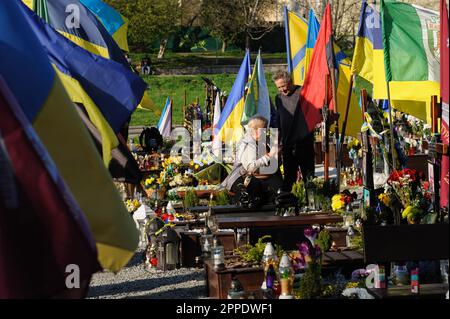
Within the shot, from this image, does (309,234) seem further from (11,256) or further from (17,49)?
(11,256)

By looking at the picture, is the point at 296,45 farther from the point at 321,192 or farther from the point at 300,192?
the point at 321,192

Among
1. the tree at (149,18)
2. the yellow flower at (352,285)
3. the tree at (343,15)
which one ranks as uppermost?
the tree at (149,18)

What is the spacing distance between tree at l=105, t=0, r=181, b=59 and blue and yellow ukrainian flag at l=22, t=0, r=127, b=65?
4776 cm

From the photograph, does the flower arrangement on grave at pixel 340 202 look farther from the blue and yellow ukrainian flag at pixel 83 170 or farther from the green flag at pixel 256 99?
the blue and yellow ukrainian flag at pixel 83 170

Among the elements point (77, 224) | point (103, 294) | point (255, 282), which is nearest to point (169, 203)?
point (103, 294)

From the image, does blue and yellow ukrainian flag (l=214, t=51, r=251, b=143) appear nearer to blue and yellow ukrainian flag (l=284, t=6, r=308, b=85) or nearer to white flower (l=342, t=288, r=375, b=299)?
blue and yellow ukrainian flag (l=284, t=6, r=308, b=85)

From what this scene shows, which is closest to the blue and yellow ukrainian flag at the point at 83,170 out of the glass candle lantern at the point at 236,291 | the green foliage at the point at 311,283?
the glass candle lantern at the point at 236,291

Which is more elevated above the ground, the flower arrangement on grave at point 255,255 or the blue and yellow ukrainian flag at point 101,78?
the blue and yellow ukrainian flag at point 101,78

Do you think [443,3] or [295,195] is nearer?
[443,3]

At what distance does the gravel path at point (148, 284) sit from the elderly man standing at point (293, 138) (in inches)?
101

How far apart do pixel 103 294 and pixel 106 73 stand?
6.11ft

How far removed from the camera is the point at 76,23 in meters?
11.7

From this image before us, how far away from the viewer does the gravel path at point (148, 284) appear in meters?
9.16

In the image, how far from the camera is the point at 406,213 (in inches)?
325
